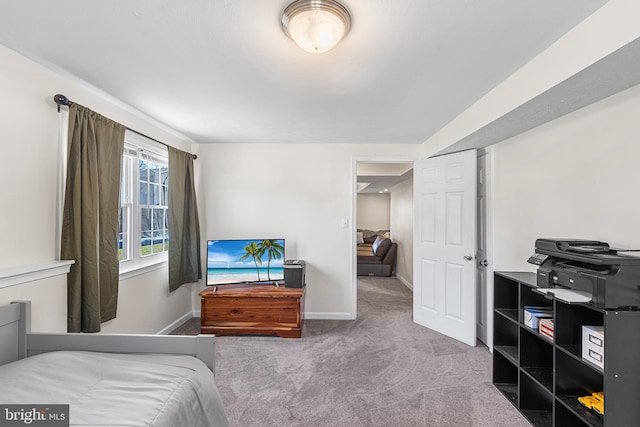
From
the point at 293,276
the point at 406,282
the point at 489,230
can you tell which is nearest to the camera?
the point at 489,230

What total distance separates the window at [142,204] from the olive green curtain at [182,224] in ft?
0.50

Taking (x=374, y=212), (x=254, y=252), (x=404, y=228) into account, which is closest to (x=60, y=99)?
(x=254, y=252)

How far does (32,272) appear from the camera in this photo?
71.5 inches

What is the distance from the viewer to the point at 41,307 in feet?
6.25

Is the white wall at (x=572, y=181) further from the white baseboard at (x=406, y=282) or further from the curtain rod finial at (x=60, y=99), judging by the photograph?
the curtain rod finial at (x=60, y=99)

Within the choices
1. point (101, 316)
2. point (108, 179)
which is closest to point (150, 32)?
point (108, 179)

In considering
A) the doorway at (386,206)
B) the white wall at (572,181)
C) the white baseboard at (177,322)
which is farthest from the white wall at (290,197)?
the white wall at (572,181)

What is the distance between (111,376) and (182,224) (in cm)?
243

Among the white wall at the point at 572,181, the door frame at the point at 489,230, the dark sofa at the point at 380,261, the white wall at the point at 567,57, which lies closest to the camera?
the white wall at the point at 567,57

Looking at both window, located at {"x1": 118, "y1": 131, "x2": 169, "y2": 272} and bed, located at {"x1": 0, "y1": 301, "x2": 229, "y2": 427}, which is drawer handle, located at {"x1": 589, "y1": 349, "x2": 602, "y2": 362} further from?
window, located at {"x1": 118, "y1": 131, "x2": 169, "y2": 272}

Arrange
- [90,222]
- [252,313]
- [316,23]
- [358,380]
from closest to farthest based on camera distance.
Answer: [316,23] < [90,222] < [358,380] < [252,313]
